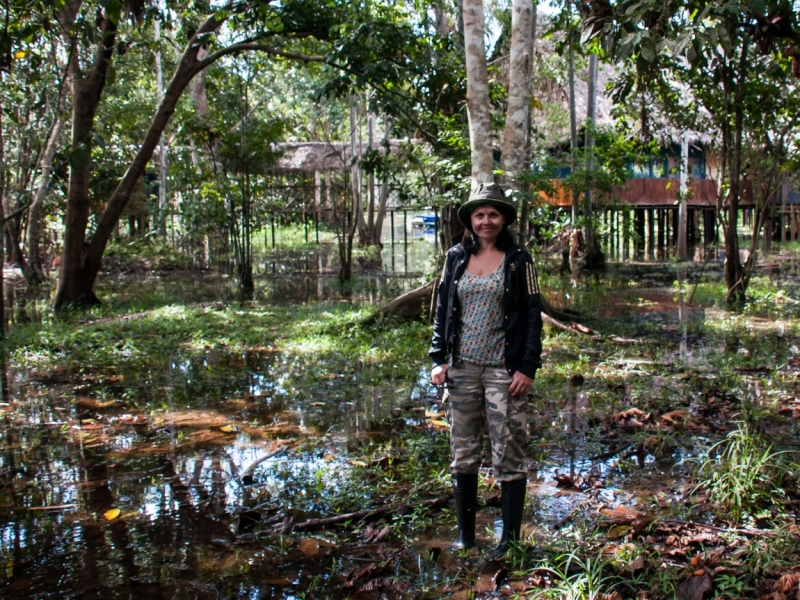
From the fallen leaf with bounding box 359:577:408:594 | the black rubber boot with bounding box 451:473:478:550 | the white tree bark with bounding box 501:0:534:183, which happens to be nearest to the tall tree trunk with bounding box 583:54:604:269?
the white tree bark with bounding box 501:0:534:183

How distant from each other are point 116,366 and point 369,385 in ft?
9.38

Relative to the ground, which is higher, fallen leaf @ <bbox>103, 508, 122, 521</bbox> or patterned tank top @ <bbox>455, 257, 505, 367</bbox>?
patterned tank top @ <bbox>455, 257, 505, 367</bbox>

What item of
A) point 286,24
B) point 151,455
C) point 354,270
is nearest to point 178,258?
point 354,270

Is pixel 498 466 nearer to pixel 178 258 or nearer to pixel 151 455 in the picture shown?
pixel 151 455

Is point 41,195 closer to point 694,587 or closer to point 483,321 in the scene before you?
point 483,321

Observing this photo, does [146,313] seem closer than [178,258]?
Yes

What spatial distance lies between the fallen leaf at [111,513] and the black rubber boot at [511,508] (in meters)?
2.01

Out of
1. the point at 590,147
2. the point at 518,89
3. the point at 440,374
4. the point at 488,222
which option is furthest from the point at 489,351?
the point at 590,147

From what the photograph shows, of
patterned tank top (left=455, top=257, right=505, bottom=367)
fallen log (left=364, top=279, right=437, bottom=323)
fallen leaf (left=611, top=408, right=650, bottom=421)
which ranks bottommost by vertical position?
fallen leaf (left=611, top=408, right=650, bottom=421)

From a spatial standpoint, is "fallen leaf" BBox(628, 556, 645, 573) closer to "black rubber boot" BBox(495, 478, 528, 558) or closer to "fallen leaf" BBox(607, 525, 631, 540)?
"fallen leaf" BBox(607, 525, 631, 540)

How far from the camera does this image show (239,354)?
27.7 feet

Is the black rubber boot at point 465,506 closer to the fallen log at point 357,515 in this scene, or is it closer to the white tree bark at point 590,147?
the fallen log at point 357,515

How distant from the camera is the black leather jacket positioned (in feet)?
11.1

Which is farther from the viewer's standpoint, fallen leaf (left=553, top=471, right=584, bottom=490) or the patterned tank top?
fallen leaf (left=553, top=471, right=584, bottom=490)
